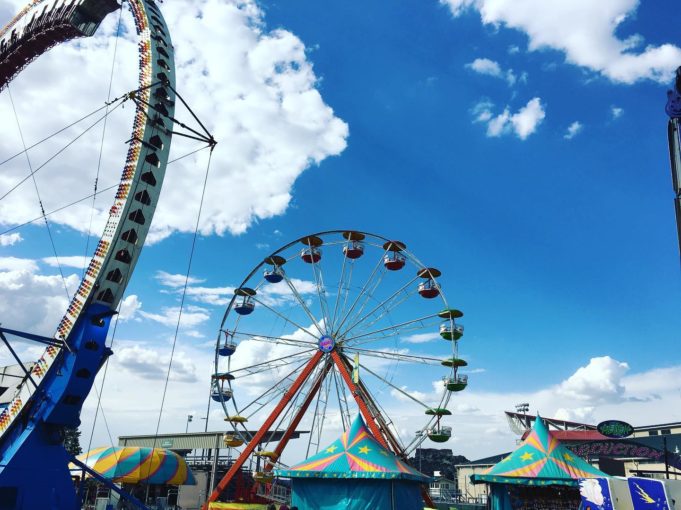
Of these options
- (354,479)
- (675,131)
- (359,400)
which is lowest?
(354,479)

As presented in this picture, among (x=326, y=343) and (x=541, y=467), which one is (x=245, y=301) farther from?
(x=541, y=467)

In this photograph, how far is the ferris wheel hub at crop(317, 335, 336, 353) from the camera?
2952cm

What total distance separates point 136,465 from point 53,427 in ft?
59.2

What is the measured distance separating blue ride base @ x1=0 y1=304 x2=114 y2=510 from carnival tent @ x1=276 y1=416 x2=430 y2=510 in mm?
8300

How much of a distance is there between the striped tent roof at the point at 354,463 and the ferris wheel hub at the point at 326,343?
6.85 metres

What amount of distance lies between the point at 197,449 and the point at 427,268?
3188 cm

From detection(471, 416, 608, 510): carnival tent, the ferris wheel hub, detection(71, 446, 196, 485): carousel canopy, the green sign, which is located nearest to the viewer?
detection(471, 416, 608, 510): carnival tent

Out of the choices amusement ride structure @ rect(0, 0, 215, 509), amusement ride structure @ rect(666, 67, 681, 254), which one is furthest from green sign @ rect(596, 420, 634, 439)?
amusement ride structure @ rect(666, 67, 681, 254)

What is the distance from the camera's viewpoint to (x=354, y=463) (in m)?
Result: 21.1

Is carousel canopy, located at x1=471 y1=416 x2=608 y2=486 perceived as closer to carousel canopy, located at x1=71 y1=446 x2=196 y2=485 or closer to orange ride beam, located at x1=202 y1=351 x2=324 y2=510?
orange ride beam, located at x1=202 y1=351 x2=324 y2=510

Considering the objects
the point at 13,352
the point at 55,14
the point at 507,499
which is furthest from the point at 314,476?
the point at 55,14

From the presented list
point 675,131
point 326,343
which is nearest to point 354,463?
point 326,343

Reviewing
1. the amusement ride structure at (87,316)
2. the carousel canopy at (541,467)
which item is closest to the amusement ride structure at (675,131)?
the carousel canopy at (541,467)

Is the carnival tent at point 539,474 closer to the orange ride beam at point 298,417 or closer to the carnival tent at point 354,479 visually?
the carnival tent at point 354,479
